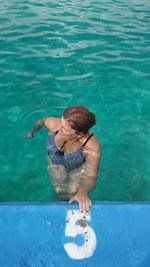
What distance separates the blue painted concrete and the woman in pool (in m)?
0.27

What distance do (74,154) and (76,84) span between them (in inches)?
160

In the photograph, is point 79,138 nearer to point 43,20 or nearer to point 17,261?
point 17,261

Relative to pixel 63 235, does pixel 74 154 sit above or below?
above

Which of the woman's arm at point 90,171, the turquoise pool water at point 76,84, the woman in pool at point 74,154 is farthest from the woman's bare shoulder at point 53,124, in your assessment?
the turquoise pool water at point 76,84

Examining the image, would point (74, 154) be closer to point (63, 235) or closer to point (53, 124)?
point (53, 124)

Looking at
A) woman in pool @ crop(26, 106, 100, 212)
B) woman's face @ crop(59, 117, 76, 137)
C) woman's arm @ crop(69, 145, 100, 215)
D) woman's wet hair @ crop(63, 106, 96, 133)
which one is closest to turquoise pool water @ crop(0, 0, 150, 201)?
woman in pool @ crop(26, 106, 100, 212)

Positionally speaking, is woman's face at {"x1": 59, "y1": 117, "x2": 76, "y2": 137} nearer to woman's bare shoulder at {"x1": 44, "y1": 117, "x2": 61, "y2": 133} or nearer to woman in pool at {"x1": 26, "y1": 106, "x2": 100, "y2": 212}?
woman in pool at {"x1": 26, "y1": 106, "x2": 100, "y2": 212}

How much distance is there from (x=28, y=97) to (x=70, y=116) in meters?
3.99

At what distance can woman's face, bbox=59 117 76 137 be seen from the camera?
3.64 m

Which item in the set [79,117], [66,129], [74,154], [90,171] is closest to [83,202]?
[90,171]

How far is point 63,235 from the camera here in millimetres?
3539

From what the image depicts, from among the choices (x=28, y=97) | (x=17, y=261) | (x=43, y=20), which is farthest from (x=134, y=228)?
(x=43, y=20)

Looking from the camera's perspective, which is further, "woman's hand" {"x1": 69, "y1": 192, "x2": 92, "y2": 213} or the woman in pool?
"woman's hand" {"x1": 69, "y1": 192, "x2": 92, "y2": 213}

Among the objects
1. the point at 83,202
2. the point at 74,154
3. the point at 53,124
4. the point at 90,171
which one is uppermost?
the point at 53,124
